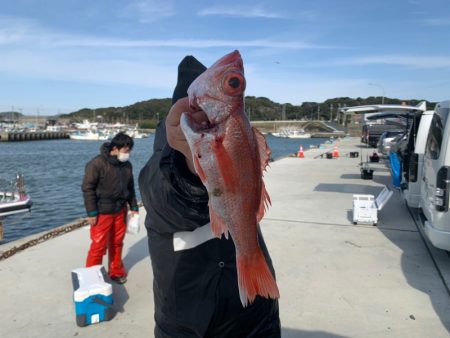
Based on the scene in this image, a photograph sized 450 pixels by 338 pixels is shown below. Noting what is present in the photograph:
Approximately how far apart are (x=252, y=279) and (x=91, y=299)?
281cm

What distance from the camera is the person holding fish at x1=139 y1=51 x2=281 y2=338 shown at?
1.46 m

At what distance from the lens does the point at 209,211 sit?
1755 millimetres

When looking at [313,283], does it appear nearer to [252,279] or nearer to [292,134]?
[252,279]

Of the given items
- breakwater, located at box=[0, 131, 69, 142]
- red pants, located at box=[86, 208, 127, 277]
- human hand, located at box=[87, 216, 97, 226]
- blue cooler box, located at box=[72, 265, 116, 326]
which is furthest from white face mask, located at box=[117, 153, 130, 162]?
breakwater, located at box=[0, 131, 69, 142]

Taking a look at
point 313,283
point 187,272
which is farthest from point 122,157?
point 187,272

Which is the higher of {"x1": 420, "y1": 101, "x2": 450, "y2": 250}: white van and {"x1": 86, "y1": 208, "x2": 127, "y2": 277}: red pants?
{"x1": 420, "y1": 101, "x2": 450, "y2": 250}: white van

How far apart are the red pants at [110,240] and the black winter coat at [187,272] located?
2844 mm

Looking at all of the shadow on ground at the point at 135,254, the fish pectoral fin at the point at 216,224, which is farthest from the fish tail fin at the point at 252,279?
the shadow on ground at the point at 135,254

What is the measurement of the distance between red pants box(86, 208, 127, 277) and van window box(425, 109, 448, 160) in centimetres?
439

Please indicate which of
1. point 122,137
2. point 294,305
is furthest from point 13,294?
point 294,305

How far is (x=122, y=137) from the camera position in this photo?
5.00 metres

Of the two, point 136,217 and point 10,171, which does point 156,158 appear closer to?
point 136,217

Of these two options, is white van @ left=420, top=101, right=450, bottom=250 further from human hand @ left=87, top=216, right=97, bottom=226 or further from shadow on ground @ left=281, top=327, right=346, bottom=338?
human hand @ left=87, top=216, right=97, bottom=226

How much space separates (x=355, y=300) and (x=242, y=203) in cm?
353
